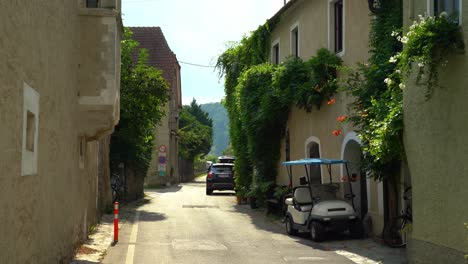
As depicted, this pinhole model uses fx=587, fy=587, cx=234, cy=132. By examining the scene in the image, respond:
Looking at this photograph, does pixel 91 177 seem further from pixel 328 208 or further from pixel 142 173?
pixel 142 173

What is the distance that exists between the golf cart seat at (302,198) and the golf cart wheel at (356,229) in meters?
1.25

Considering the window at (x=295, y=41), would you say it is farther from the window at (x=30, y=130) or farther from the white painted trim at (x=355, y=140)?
the window at (x=30, y=130)

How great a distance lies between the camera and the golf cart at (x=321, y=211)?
45.1ft

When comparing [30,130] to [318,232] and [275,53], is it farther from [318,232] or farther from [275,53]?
[275,53]

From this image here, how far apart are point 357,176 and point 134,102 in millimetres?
10292

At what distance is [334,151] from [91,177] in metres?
6.83

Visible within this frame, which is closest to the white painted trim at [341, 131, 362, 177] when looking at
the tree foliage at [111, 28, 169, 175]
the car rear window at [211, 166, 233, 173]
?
the tree foliage at [111, 28, 169, 175]

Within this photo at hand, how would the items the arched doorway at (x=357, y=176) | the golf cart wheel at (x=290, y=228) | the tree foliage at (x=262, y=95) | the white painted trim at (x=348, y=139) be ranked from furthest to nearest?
the tree foliage at (x=262, y=95), the arched doorway at (x=357, y=176), the golf cart wheel at (x=290, y=228), the white painted trim at (x=348, y=139)

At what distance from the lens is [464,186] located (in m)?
8.38

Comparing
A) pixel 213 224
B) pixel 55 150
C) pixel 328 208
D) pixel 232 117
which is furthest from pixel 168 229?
pixel 232 117

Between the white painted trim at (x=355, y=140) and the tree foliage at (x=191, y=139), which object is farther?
the tree foliage at (x=191, y=139)

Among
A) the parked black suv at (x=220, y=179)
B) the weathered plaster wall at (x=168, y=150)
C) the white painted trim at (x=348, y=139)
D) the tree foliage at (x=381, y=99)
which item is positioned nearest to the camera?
the tree foliage at (x=381, y=99)

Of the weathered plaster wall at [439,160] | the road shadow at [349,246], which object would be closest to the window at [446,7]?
the weathered plaster wall at [439,160]

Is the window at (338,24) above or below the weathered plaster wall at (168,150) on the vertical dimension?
above
